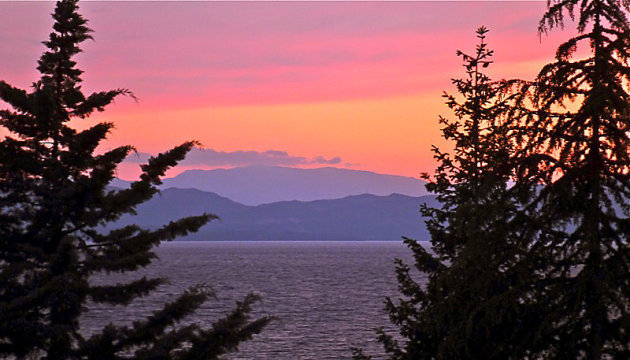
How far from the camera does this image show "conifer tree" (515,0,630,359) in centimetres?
1445

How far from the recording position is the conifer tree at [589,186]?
47.4ft

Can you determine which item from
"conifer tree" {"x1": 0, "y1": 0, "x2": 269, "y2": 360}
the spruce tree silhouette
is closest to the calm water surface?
"conifer tree" {"x1": 0, "y1": 0, "x2": 269, "y2": 360}

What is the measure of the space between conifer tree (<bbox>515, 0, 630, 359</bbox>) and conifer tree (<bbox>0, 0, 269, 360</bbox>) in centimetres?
767

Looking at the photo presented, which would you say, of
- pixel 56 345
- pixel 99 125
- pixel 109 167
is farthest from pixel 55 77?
pixel 56 345

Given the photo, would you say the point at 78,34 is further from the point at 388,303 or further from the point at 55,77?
the point at 388,303

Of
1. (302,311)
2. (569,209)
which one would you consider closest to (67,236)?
(569,209)

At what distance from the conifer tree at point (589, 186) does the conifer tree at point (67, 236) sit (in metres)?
7.67

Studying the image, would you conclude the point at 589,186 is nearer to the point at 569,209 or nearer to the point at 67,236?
the point at 569,209

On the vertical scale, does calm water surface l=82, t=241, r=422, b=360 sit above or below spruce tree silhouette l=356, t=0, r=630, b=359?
below

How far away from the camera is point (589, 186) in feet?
48.6

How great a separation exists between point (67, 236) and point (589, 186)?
11156 mm

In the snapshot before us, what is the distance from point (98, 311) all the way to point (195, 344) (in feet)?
355

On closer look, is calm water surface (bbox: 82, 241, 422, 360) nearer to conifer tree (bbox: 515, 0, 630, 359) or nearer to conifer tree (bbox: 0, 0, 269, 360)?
conifer tree (bbox: 0, 0, 269, 360)

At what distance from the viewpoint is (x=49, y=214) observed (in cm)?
1658
